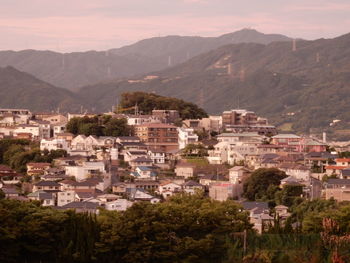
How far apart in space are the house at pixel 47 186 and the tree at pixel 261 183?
9.64 meters

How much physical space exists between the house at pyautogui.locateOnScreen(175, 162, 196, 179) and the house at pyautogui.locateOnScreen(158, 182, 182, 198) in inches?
161

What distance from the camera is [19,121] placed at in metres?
79.1

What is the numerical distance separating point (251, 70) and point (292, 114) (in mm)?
49911

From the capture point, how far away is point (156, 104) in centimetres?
7862

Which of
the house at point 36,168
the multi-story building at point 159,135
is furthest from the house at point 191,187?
the multi-story building at point 159,135

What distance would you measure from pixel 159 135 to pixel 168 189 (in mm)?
13454

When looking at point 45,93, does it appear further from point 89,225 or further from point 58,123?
point 89,225

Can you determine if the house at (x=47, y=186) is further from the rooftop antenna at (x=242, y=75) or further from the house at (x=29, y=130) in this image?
the rooftop antenna at (x=242, y=75)

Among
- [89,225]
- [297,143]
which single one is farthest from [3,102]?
[89,225]

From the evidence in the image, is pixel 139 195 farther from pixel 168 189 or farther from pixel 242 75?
pixel 242 75

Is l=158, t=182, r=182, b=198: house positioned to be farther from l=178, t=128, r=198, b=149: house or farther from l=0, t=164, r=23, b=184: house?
l=178, t=128, r=198, b=149: house

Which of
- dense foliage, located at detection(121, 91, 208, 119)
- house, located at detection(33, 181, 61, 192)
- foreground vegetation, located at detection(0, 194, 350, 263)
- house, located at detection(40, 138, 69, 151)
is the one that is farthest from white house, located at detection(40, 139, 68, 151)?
foreground vegetation, located at detection(0, 194, 350, 263)

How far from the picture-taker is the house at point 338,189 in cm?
5397

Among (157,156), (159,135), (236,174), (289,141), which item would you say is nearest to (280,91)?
(289,141)
